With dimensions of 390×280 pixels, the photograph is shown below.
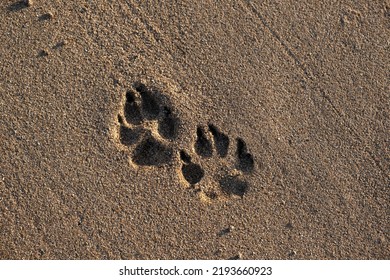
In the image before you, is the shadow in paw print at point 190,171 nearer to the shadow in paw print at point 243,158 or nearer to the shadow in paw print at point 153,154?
the shadow in paw print at point 153,154

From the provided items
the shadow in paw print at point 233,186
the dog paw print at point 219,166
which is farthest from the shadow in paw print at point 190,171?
the shadow in paw print at point 233,186

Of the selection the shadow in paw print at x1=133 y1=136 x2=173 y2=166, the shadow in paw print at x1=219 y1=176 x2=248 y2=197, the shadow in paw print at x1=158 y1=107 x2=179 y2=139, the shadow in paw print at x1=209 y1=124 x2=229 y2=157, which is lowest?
the shadow in paw print at x1=133 y1=136 x2=173 y2=166

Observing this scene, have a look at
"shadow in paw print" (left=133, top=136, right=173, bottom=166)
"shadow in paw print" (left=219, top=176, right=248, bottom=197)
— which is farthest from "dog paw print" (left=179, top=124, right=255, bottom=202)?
"shadow in paw print" (left=133, top=136, right=173, bottom=166)

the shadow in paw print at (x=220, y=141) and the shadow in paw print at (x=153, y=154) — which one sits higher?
the shadow in paw print at (x=220, y=141)

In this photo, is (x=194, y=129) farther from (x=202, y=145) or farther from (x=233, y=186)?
(x=233, y=186)

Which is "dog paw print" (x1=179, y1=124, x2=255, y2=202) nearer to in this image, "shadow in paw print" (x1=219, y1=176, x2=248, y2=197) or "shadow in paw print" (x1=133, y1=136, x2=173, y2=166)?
"shadow in paw print" (x1=219, y1=176, x2=248, y2=197)

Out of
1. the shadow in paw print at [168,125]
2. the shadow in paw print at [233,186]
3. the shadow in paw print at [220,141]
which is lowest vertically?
the shadow in paw print at [233,186]
